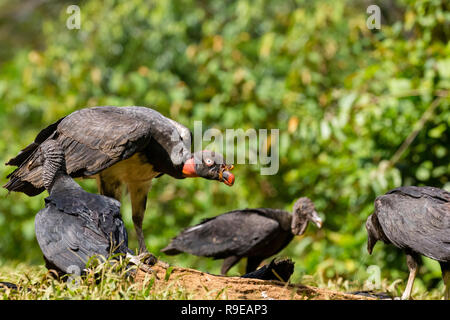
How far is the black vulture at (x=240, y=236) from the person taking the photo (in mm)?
6031

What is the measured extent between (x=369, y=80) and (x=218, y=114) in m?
2.49

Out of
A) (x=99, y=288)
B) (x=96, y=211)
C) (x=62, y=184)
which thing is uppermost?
(x=62, y=184)

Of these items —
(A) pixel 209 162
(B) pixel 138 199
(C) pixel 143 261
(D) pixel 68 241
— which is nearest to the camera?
(D) pixel 68 241

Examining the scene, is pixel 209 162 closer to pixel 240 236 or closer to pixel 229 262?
pixel 240 236

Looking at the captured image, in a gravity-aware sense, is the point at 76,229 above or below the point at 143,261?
above

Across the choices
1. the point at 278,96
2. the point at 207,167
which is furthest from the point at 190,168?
the point at 278,96

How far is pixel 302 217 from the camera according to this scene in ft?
21.4

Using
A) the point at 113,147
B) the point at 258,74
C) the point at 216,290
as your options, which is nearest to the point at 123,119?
the point at 113,147

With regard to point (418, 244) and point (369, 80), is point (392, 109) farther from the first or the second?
point (418, 244)

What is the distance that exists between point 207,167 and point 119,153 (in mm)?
707

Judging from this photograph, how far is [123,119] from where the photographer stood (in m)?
4.69

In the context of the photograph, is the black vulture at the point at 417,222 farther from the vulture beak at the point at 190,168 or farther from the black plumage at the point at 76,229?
the black plumage at the point at 76,229

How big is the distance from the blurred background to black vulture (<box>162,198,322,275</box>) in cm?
63

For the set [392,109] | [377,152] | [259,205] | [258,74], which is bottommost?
[259,205]
